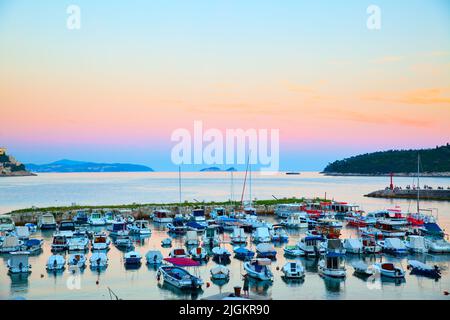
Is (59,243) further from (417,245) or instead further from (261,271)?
(417,245)

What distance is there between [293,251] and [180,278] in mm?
7610

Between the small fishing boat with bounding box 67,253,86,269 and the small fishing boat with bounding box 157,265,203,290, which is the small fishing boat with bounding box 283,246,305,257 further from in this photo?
the small fishing boat with bounding box 67,253,86,269

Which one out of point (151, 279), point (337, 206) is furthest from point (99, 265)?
point (337, 206)

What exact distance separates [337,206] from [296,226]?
10.3 metres

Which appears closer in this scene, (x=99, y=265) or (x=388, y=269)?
(x=388, y=269)

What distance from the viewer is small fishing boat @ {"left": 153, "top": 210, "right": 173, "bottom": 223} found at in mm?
34875

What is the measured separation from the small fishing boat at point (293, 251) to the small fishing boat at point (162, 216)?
44.7ft

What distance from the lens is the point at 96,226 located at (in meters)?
33.8

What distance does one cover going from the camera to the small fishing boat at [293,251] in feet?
73.7

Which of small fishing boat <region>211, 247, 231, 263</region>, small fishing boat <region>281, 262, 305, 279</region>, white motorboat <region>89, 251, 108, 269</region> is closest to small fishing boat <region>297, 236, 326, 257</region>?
small fishing boat <region>211, 247, 231, 263</region>

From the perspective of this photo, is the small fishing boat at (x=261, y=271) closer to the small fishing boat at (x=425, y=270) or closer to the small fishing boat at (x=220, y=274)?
the small fishing boat at (x=220, y=274)
